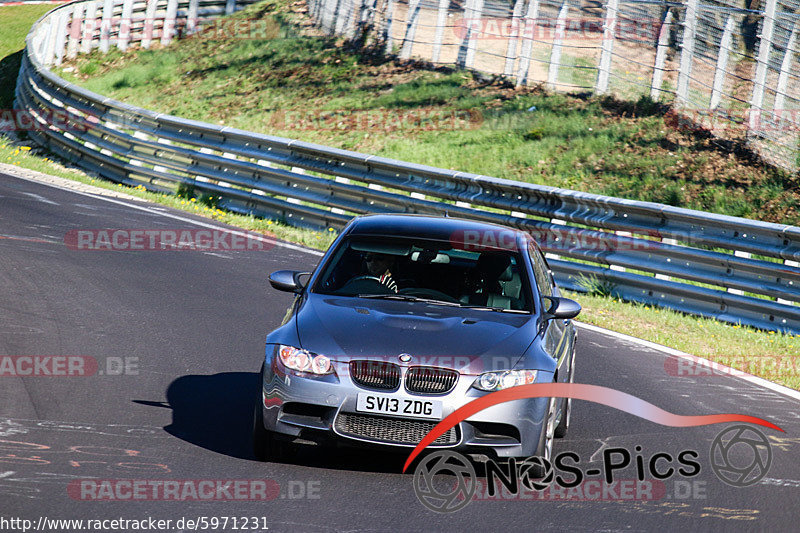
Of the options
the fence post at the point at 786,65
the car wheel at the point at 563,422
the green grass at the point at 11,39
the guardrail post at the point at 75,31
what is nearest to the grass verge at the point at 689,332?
the car wheel at the point at 563,422

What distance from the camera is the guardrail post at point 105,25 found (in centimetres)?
3416

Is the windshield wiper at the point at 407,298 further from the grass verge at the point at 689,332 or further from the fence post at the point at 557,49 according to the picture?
the fence post at the point at 557,49

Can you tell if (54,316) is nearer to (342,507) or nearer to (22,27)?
(342,507)

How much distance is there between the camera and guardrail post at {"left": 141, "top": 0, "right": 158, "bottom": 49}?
35844mm

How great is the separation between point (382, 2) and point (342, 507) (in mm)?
26127

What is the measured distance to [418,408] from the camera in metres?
5.79

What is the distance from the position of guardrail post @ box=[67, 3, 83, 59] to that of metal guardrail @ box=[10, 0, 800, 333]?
1030cm

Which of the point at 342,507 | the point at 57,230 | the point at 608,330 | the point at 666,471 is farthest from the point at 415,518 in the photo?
the point at 57,230

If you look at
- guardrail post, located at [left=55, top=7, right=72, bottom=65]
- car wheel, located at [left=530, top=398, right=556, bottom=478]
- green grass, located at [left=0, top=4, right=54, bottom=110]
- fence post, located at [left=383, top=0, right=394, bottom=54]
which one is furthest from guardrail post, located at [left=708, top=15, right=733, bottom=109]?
guardrail post, located at [left=55, top=7, right=72, bottom=65]

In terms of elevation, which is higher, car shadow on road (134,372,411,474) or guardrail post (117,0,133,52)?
car shadow on road (134,372,411,474)

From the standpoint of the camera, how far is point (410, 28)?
28031 mm

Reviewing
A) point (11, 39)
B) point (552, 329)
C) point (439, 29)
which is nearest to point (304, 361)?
point (552, 329)

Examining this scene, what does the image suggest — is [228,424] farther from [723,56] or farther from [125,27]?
[125,27]

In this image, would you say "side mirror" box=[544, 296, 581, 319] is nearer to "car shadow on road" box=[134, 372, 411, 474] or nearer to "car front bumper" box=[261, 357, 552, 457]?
"car front bumper" box=[261, 357, 552, 457]
